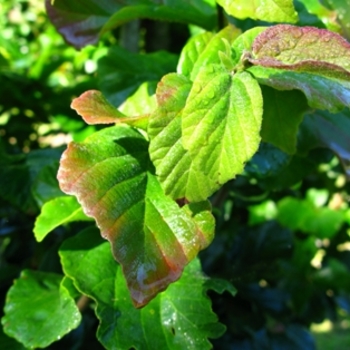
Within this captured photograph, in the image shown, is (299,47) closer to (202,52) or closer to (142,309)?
(202,52)

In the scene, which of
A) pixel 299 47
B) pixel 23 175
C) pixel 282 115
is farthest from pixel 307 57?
pixel 23 175

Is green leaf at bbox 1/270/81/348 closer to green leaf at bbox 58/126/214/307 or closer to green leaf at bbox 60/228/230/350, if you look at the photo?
green leaf at bbox 60/228/230/350

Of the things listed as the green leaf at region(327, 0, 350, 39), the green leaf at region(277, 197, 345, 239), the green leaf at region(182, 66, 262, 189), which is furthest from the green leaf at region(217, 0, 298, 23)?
the green leaf at region(277, 197, 345, 239)

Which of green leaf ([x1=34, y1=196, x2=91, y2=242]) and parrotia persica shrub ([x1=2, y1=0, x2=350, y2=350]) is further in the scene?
green leaf ([x1=34, y1=196, x2=91, y2=242])

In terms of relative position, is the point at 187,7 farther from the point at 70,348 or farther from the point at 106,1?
the point at 70,348

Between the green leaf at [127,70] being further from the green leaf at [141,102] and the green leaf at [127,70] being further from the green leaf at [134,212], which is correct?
the green leaf at [134,212]

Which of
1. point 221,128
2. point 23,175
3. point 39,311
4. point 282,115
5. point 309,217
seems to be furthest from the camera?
point 309,217

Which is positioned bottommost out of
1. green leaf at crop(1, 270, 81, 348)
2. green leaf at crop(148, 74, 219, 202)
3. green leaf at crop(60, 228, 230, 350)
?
green leaf at crop(1, 270, 81, 348)
